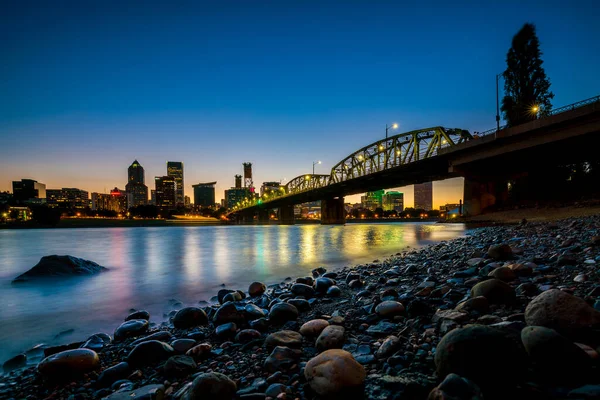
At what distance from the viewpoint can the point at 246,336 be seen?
298 centimetres

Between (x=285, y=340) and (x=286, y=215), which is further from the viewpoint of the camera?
(x=286, y=215)

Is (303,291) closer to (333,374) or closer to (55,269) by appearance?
(333,374)

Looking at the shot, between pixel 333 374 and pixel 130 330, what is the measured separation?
10.0 ft

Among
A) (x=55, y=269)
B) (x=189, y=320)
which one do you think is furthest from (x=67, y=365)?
(x=55, y=269)

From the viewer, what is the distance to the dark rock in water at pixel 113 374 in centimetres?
231

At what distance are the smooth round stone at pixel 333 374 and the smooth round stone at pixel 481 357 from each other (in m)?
0.53

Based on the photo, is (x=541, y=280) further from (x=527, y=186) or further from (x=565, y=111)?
(x=527, y=186)

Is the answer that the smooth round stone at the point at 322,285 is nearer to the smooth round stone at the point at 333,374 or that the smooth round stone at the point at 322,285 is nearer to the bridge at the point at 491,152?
the smooth round stone at the point at 333,374

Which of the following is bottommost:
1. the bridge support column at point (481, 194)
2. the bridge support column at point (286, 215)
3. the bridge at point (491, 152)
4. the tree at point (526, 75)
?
the bridge support column at point (286, 215)

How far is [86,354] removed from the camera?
2559 mm

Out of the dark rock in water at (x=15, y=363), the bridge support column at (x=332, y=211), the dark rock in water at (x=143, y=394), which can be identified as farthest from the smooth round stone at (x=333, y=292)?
the bridge support column at (x=332, y=211)

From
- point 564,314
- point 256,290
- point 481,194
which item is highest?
point 481,194

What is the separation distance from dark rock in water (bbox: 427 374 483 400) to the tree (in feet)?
145

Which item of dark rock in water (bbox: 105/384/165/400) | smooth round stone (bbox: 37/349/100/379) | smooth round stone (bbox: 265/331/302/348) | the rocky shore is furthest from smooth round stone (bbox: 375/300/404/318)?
smooth round stone (bbox: 37/349/100/379)
